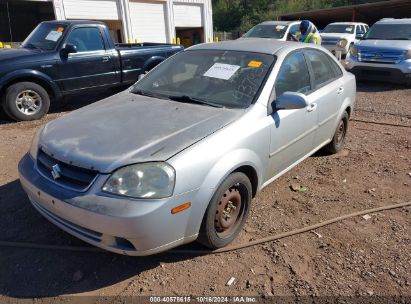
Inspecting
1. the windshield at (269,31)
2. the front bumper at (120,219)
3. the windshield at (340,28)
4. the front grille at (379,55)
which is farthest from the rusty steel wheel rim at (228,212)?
the windshield at (340,28)

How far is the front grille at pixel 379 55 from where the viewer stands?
953 centimetres

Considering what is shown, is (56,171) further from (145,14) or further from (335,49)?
(145,14)

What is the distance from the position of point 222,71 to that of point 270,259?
1.82 metres

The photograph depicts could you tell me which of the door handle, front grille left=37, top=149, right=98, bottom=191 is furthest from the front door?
front grille left=37, top=149, right=98, bottom=191

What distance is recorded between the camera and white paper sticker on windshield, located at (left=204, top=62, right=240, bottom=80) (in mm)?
3469

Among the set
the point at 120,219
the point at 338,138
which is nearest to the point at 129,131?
the point at 120,219

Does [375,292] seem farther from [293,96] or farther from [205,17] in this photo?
[205,17]

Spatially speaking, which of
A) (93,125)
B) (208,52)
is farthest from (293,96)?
(93,125)

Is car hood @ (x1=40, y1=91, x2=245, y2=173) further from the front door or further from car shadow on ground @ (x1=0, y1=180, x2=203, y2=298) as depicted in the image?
car shadow on ground @ (x1=0, y1=180, x2=203, y2=298)

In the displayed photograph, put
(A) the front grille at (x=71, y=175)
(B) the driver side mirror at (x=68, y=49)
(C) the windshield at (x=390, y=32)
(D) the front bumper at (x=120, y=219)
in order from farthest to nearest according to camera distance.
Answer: (C) the windshield at (x=390, y=32) → (B) the driver side mirror at (x=68, y=49) → (A) the front grille at (x=71, y=175) → (D) the front bumper at (x=120, y=219)

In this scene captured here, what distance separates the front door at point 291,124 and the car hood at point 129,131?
52 centimetres

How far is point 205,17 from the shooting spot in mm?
20328

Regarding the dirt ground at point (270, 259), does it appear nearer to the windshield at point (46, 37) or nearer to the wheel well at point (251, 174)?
the wheel well at point (251, 174)

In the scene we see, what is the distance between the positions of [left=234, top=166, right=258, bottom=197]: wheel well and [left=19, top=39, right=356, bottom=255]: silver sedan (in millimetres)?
12
